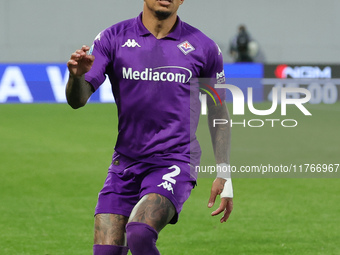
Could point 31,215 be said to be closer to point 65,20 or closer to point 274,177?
point 274,177

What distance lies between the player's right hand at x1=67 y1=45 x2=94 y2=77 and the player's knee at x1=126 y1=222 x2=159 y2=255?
2.93 ft

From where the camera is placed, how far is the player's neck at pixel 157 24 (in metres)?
4.82

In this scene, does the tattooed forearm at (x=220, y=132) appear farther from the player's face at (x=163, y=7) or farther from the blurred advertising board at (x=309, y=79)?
the blurred advertising board at (x=309, y=79)

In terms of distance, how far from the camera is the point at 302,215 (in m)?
8.95

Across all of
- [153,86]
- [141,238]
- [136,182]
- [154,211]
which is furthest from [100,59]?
[141,238]

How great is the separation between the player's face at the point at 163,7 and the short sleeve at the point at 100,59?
325mm

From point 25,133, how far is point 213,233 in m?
9.80

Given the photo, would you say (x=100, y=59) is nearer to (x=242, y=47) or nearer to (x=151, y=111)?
(x=151, y=111)

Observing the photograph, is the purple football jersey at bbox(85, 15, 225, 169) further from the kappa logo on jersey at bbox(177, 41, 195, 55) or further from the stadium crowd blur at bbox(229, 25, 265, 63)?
the stadium crowd blur at bbox(229, 25, 265, 63)

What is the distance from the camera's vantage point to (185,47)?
479 centimetres

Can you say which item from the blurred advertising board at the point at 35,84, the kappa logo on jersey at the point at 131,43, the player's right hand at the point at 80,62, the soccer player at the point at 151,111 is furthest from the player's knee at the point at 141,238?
the blurred advertising board at the point at 35,84

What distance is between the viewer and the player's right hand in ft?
13.4

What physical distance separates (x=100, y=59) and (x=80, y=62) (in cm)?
51

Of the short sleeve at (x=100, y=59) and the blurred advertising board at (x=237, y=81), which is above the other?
the short sleeve at (x=100, y=59)
